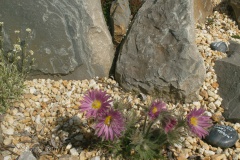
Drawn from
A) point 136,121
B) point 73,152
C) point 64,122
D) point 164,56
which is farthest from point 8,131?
point 164,56

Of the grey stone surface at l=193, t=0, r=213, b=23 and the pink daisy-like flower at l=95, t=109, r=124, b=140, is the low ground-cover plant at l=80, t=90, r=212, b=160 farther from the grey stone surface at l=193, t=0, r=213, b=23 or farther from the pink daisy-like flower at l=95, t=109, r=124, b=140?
the grey stone surface at l=193, t=0, r=213, b=23

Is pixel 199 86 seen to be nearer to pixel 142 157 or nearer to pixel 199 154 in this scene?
pixel 199 154

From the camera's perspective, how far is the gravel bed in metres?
3.12

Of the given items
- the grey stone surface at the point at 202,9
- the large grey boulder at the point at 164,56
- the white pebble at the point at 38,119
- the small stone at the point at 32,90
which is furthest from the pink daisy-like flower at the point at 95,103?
the grey stone surface at the point at 202,9

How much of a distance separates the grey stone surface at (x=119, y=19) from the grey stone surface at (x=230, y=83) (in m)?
1.11

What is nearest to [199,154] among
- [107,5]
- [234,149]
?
[234,149]

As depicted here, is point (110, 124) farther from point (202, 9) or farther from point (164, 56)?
point (202, 9)

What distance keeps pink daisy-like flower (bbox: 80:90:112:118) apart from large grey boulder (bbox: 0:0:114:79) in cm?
122

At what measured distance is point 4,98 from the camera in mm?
3320

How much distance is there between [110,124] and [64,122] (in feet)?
3.21

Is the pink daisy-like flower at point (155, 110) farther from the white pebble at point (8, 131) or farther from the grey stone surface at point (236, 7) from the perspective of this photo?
the grey stone surface at point (236, 7)

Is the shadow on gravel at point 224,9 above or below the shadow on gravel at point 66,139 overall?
above

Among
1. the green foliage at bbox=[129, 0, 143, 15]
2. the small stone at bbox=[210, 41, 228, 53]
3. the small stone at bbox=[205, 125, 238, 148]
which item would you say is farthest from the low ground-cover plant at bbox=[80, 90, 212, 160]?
the green foliage at bbox=[129, 0, 143, 15]

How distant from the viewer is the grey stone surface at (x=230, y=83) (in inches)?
141
